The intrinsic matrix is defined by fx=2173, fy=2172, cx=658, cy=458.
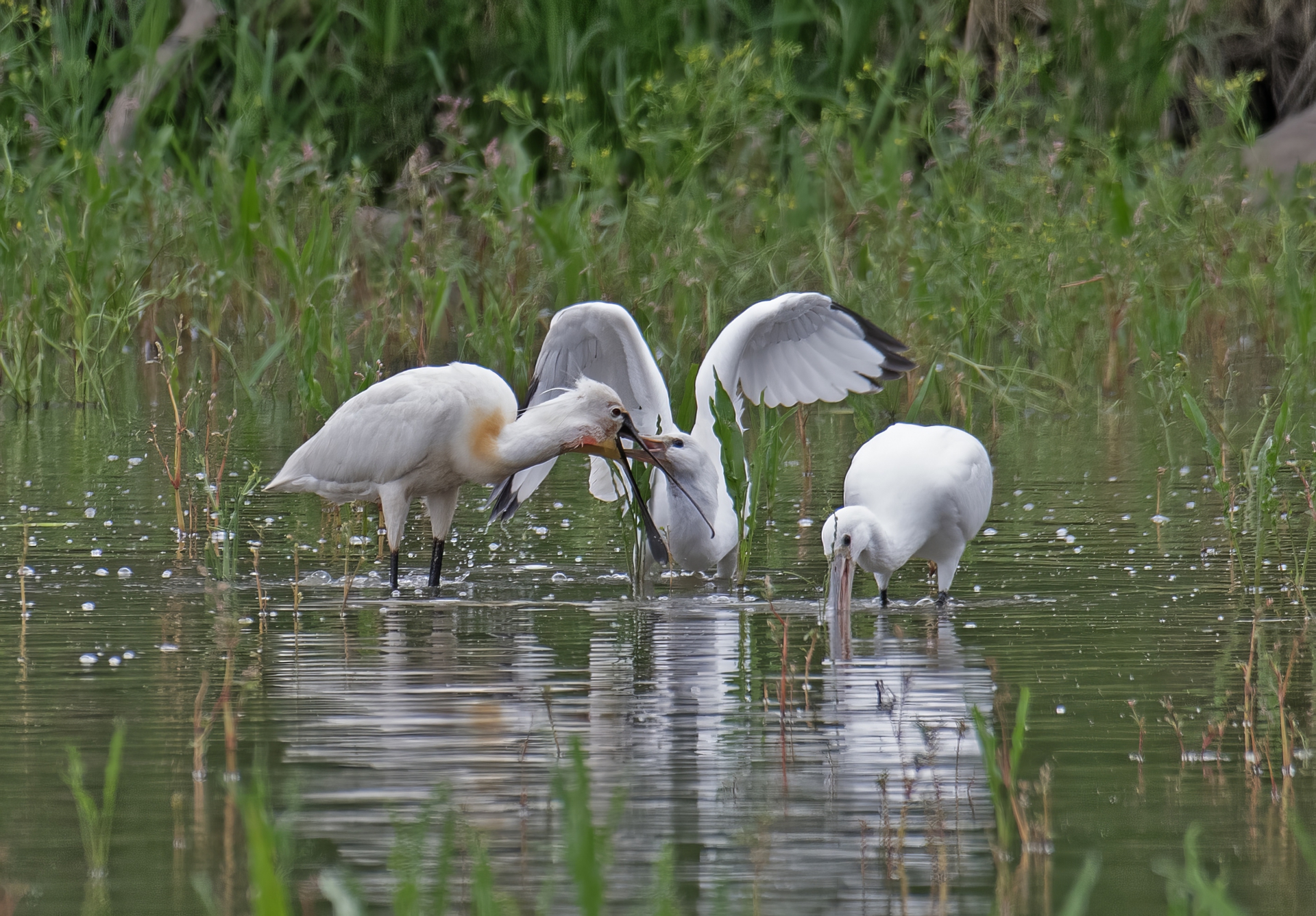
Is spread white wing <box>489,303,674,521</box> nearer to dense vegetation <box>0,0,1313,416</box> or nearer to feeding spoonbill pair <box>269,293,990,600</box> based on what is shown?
feeding spoonbill pair <box>269,293,990,600</box>

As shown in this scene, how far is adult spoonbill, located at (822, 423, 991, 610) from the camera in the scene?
245 inches

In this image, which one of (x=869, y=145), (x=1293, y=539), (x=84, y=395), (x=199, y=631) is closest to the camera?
(x=199, y=631)

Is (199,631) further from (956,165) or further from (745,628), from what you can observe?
(956,165)

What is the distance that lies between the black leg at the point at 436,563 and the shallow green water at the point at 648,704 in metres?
0.12

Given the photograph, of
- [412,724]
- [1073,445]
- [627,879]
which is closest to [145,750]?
[412,724]

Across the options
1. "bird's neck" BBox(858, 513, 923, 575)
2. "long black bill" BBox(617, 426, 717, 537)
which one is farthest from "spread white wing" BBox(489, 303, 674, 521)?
"bird's neck" BBox(858, 513, 923, 575)

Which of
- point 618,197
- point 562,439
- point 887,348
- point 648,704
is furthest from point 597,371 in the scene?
point 618,197

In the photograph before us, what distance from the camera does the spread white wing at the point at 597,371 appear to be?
7.38 meters

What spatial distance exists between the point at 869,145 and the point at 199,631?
9893 millimetres

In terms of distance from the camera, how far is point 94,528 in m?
7.30

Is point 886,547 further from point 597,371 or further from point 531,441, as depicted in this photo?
point 597,371

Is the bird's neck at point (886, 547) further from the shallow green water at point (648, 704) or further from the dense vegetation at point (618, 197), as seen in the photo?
the dense vegetation at point (618, 197)

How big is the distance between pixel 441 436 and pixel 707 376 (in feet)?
3.27

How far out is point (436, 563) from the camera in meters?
6.84
